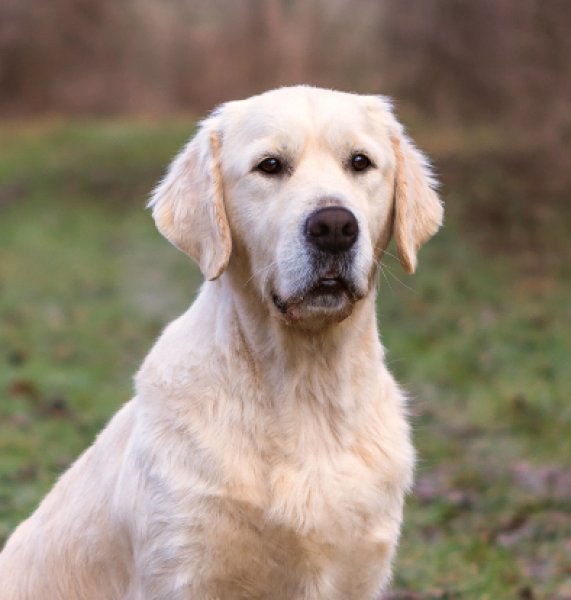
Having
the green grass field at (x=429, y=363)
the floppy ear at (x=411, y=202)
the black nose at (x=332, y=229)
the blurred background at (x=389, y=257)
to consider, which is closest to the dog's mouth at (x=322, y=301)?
the black nose at (x=332, y=229)

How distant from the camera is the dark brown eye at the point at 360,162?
3.65 meters

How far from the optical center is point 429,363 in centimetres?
913

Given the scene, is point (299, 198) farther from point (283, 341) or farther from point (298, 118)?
point (283, 341)

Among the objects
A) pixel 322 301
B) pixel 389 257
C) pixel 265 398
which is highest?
pixel 322 301

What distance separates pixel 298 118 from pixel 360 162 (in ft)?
0.76

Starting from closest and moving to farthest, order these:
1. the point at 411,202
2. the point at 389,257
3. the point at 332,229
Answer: the point at 332,229 → the point at 411,202 → the point at 389,257

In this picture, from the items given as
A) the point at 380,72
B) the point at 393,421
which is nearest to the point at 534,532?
the point at 393,421

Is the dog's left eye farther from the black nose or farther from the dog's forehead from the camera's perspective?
the black nose

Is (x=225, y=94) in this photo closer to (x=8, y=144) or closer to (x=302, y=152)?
(x=8, y=144)

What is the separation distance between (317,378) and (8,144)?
18268mm

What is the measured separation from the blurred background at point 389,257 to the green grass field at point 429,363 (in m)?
0.02

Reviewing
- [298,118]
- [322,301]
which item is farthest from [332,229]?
[298,118]

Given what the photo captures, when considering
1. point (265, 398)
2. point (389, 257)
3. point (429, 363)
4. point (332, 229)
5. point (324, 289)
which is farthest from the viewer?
point (389, 257)

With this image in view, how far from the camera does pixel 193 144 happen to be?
Answer: 3842 millimetres
